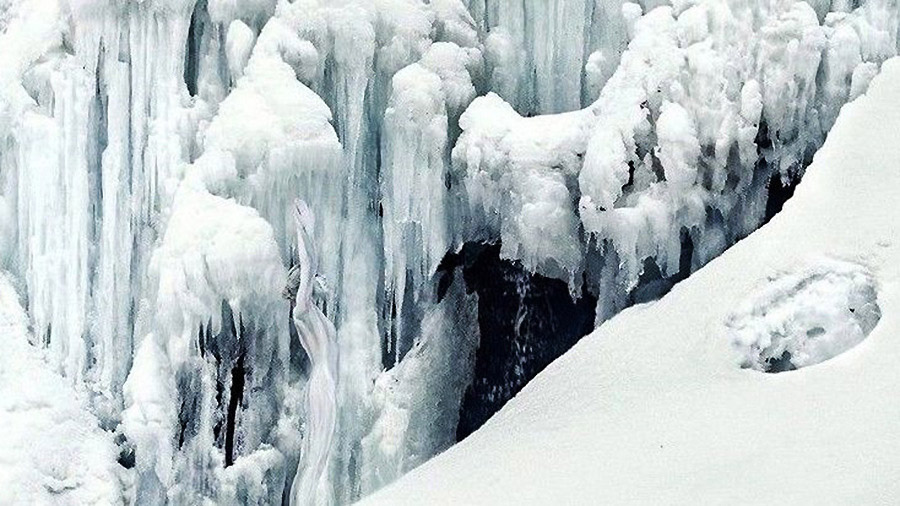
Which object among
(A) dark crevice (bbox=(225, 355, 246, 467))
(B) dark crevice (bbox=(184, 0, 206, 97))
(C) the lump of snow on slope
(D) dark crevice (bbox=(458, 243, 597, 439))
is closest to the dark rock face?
(D) dark crevice (bbox=(458, 243, 597, 439))

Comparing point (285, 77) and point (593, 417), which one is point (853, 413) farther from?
point (285, 77)

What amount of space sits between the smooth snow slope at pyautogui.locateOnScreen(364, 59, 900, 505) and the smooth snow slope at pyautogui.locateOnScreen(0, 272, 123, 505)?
231 centimetres

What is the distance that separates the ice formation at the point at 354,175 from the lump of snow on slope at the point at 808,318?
893 mm

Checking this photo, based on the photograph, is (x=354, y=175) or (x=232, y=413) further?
(x=232, y=413)

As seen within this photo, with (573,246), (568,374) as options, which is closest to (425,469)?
(568,374)

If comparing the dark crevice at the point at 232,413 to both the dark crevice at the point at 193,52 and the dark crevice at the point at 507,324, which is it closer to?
the dark crevice at the point at 507,324

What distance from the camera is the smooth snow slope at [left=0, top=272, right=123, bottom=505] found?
895 centimetres

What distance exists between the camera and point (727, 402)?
6969mm

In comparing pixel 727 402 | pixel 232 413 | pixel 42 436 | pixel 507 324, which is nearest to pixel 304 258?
pixel 232 413

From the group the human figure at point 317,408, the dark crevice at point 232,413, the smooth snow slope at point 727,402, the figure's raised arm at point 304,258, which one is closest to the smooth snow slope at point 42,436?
the dark crevice at point 232,413

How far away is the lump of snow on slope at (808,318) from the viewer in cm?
717

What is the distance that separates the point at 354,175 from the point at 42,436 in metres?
2.64

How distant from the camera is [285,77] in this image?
863 centimetres

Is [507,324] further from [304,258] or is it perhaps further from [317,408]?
[304,258]
